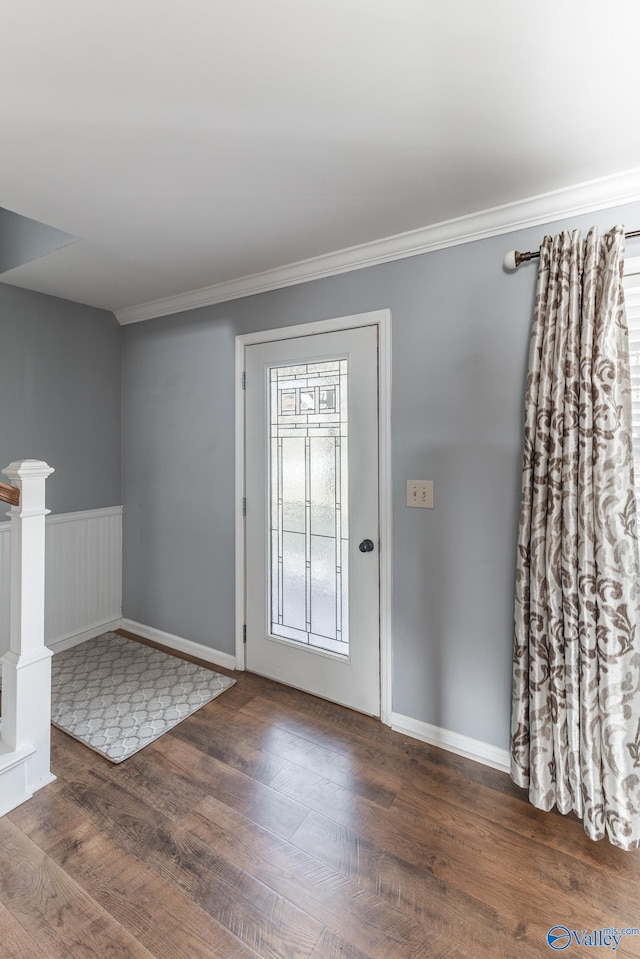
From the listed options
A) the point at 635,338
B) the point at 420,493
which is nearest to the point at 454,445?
the point at 420,493

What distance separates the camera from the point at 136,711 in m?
2.33

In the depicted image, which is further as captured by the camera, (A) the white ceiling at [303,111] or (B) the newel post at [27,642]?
(B) the newel post at [27,642]

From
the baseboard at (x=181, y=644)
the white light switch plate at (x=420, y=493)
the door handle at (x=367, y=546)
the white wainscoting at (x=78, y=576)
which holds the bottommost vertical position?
the baseboard at (x=181, y=644)

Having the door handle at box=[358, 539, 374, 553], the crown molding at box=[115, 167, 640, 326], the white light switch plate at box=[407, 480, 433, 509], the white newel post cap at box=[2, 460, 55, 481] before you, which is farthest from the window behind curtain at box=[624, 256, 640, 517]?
the white newel post cap at box=[2, 460, 55, 481]

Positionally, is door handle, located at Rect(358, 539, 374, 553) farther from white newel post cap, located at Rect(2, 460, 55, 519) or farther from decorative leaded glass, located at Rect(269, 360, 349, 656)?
white newel post cap, located at Rect(2, 460, 55, 519)

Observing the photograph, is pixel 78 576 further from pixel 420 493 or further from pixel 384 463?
pixel 420 493

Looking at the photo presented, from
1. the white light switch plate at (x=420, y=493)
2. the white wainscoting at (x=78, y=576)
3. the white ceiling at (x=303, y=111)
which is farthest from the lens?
the white wainscoting at (x=78, y=576)

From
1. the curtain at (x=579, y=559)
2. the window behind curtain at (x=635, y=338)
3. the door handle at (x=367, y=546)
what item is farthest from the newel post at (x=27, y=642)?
the window behind curtain at (x=635, y=338)

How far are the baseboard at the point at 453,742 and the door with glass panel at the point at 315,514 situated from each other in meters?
0.17

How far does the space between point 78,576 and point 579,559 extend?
3066 millimetres

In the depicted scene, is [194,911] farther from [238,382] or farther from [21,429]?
[21,429]

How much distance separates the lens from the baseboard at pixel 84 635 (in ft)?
9.84

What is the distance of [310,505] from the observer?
2.43 m

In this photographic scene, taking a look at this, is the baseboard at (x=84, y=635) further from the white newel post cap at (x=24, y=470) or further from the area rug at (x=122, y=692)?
the white newel post cap at (x=24, y=470)
